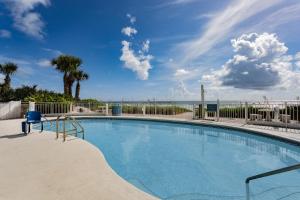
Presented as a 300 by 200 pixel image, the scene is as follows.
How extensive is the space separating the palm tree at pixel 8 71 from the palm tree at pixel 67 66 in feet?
27.7

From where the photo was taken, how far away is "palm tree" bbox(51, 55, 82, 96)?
24438 mm

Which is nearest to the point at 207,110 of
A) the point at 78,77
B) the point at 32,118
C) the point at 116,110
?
the point at 116,110

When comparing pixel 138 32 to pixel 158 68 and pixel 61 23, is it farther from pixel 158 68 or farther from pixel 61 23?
pixel 158 68

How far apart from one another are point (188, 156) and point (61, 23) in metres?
14.8

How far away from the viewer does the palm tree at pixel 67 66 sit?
24438 mm

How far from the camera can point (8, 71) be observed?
28797mm

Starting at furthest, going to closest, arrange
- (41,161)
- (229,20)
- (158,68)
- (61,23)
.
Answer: (158,68) < (61,23) < (229,20) < (41,161)

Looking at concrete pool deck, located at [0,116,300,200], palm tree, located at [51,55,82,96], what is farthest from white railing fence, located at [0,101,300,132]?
palm tree, located at [51,55,82,96]

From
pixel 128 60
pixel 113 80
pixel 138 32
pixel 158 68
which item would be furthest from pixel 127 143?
pixel 113 80

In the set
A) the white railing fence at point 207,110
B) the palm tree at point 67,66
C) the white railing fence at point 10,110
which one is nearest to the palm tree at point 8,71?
the palm tree at point 67,66

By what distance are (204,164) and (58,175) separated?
3.49 meters

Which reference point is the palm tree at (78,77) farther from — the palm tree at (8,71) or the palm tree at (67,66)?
the palm tree at (8,71)

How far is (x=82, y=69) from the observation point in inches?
1063

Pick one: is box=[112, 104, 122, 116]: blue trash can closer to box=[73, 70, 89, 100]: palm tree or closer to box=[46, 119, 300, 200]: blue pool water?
box=[46, 119, 300, 200]: blue pool water
